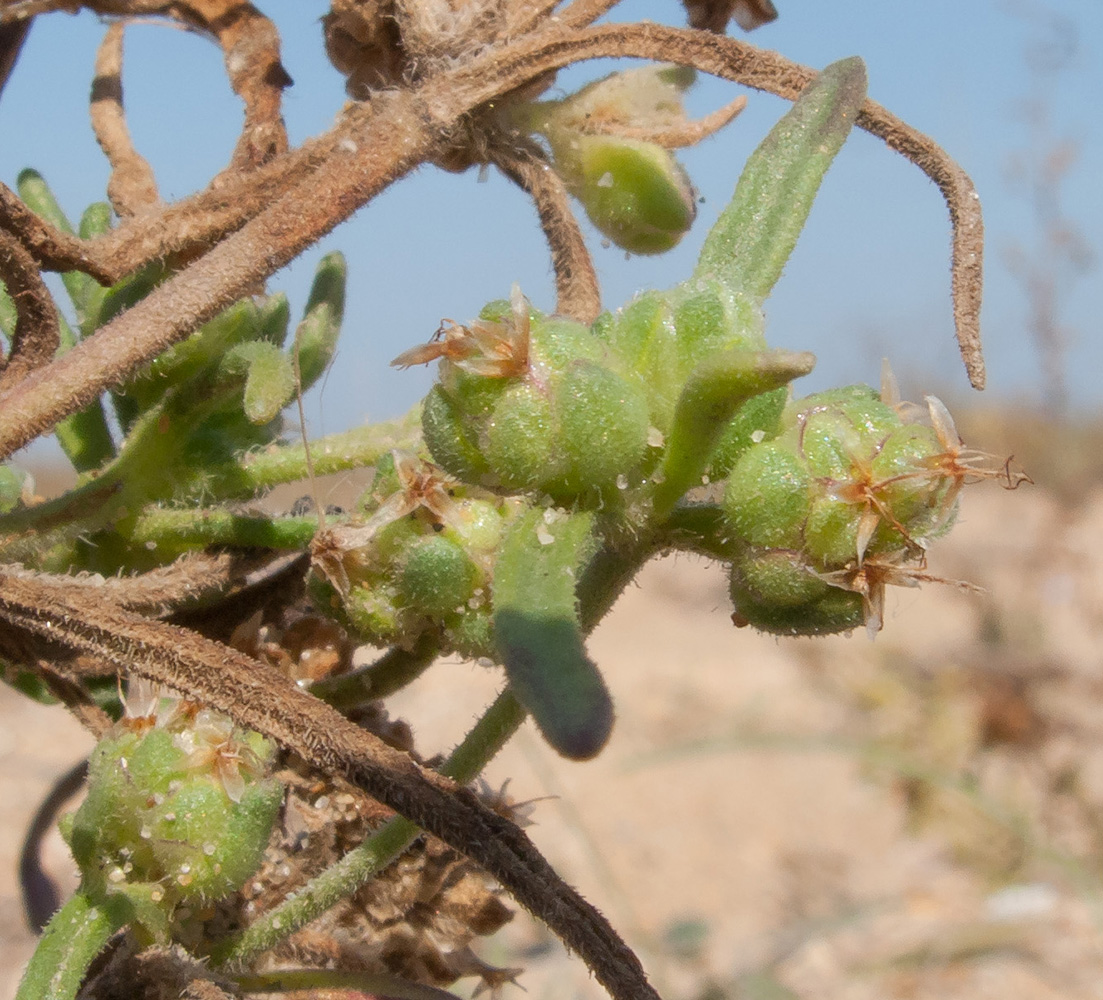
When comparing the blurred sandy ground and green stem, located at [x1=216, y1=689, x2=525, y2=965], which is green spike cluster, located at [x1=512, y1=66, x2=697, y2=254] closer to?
green stem, located at [x1=216, y1=689, x2=525, y2=965]

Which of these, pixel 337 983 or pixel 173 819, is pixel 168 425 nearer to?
pixel 173 819

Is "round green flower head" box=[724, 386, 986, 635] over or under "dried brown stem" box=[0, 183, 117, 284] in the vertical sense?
over

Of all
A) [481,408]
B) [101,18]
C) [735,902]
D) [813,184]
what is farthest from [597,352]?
[735,902]

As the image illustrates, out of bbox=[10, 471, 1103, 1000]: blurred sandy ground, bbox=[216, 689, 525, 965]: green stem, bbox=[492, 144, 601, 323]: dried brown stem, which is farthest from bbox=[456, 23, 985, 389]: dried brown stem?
bbox=[10, 471, 1103, 1000]: blurred sandy ground

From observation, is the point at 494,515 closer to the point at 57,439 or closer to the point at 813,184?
the point at 813,184

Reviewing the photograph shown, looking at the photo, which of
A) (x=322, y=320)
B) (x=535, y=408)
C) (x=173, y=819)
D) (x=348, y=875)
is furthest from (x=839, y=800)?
(x=535, y=408)

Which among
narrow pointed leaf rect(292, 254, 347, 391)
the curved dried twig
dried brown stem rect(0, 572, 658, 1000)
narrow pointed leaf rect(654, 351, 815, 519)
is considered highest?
the curved dried twig

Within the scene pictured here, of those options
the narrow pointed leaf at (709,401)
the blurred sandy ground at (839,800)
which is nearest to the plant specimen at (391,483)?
the narrow pointed leaf at (709,401)
